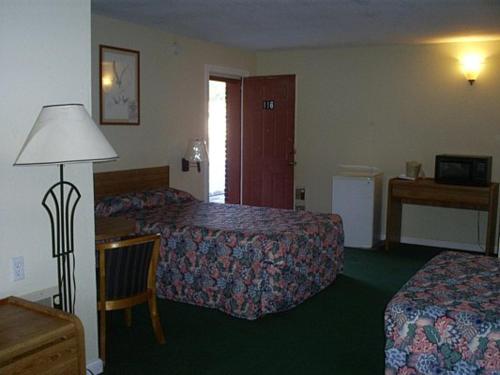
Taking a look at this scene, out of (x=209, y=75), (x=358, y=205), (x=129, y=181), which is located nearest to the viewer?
(x=129, y=181)

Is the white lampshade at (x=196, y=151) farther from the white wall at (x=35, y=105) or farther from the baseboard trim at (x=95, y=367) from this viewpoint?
the baseboard trim at (x=95, y=367)

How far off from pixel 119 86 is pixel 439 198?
11.5 feet

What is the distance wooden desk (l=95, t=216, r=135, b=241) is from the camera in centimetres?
354

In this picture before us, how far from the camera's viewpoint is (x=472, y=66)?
6.12 metres

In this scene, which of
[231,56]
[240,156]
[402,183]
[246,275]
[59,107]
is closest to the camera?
[59,107]

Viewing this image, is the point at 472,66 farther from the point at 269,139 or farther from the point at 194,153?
the point at 194,153

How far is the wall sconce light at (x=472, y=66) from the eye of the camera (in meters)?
6.12

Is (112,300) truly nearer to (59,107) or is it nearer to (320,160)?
(59,107)

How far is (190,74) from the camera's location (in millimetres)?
6258

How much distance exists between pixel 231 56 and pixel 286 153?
141 centimetres

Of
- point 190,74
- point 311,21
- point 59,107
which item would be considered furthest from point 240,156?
point 59,107

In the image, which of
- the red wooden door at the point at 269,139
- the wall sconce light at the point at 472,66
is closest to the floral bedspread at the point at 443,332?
the wall sconce light at the point at 472,66

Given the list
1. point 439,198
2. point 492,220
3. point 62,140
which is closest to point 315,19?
point 439,198

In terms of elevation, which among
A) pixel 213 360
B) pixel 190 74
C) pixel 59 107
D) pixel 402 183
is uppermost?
pixel 190 74
